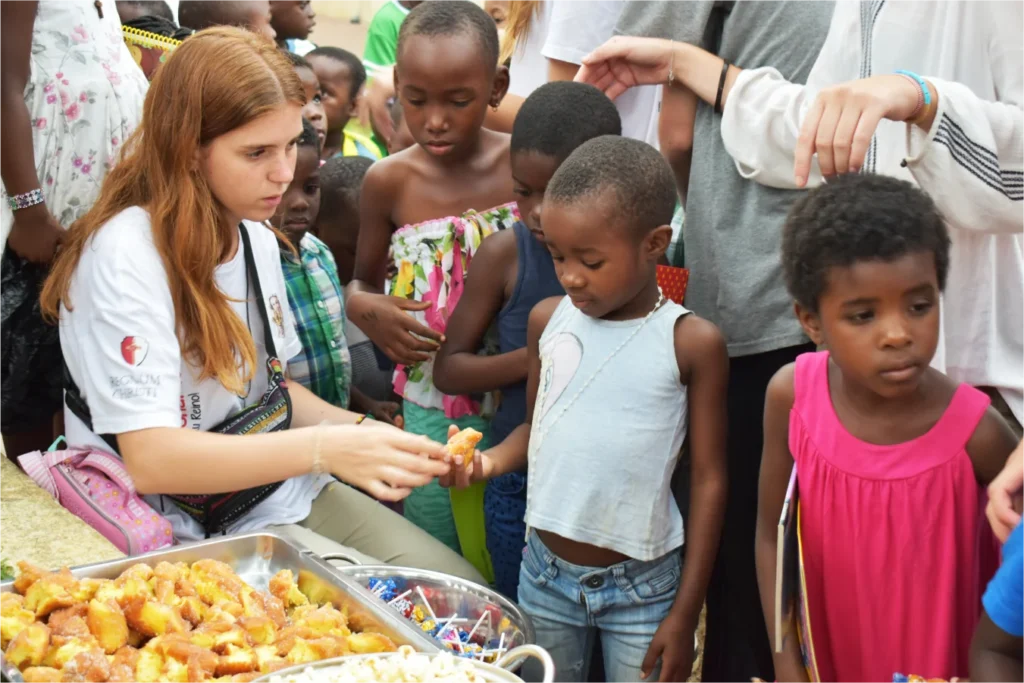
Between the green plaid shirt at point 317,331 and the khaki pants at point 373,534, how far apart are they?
698mm

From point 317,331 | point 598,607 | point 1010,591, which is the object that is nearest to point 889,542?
point 1010,591

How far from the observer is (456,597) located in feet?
→ 7.14

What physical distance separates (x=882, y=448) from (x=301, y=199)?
7.90 ft

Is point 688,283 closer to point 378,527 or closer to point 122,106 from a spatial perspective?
point 378,527

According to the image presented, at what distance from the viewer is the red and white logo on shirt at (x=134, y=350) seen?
2293 millimetres

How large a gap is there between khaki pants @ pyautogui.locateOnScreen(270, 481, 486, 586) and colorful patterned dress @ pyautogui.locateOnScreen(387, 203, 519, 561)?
0.85 feet

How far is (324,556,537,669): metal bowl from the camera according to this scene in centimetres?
207

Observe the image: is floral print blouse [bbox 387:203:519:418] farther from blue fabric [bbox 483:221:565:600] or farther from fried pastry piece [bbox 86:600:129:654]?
fried pastry piece [bbox 86:600:129:654]

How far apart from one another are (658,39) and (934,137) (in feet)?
2.62

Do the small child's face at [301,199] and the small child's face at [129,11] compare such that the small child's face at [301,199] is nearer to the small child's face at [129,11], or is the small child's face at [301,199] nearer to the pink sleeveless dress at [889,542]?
the small child's face at [129,11]

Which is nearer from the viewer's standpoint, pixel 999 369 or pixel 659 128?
pixel 999 369

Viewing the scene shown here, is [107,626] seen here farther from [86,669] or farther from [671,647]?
[671,647]

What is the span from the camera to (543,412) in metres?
2.36

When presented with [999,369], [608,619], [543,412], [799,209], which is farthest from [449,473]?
[999,369]
